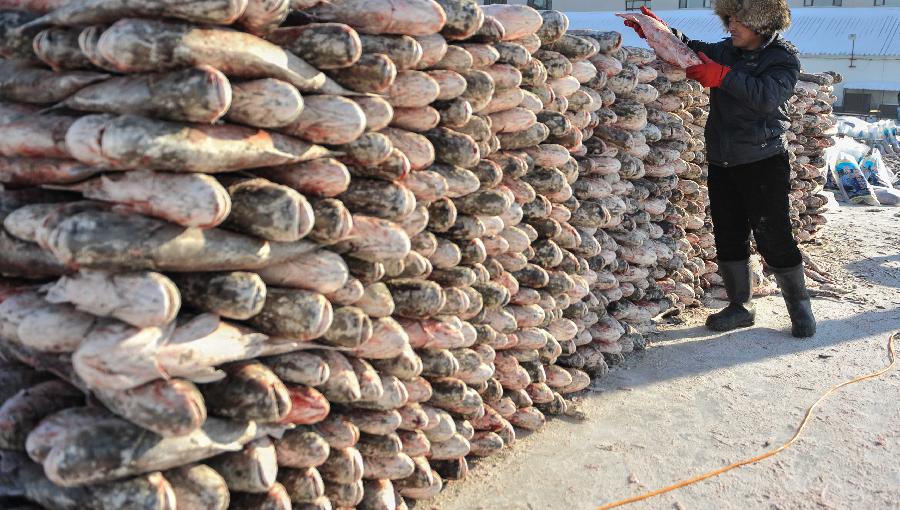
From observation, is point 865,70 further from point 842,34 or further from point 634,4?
point 634,4

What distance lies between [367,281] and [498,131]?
1067 millimetres

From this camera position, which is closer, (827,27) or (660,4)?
(827,27)

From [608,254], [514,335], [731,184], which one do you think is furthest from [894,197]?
[514,335]

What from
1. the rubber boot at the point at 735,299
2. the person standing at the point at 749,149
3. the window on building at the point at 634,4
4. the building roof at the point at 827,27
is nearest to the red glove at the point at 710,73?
the person standing at the point at 749,149

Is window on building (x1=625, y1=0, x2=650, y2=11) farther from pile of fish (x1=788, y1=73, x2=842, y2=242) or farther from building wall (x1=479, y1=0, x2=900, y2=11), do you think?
pile of fish (x1=788, y1=73, x2=842, y2=242)

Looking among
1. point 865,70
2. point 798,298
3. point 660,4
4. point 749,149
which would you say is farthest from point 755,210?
point 660,4

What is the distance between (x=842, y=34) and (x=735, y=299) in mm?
20122

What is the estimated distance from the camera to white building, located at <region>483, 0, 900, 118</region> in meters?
21.1

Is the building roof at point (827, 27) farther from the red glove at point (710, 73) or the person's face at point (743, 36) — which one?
the red glove at point (710, 73)

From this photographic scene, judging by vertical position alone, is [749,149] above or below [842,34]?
above

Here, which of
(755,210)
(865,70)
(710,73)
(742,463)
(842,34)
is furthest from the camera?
(842,34)

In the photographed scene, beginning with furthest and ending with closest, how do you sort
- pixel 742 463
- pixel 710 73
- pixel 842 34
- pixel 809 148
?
pixel 842 34 < pixel 809 148 < pixel 710 73 < pixel 742 463

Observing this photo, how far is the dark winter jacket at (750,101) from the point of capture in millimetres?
4512

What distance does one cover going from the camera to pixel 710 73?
4625 mm
